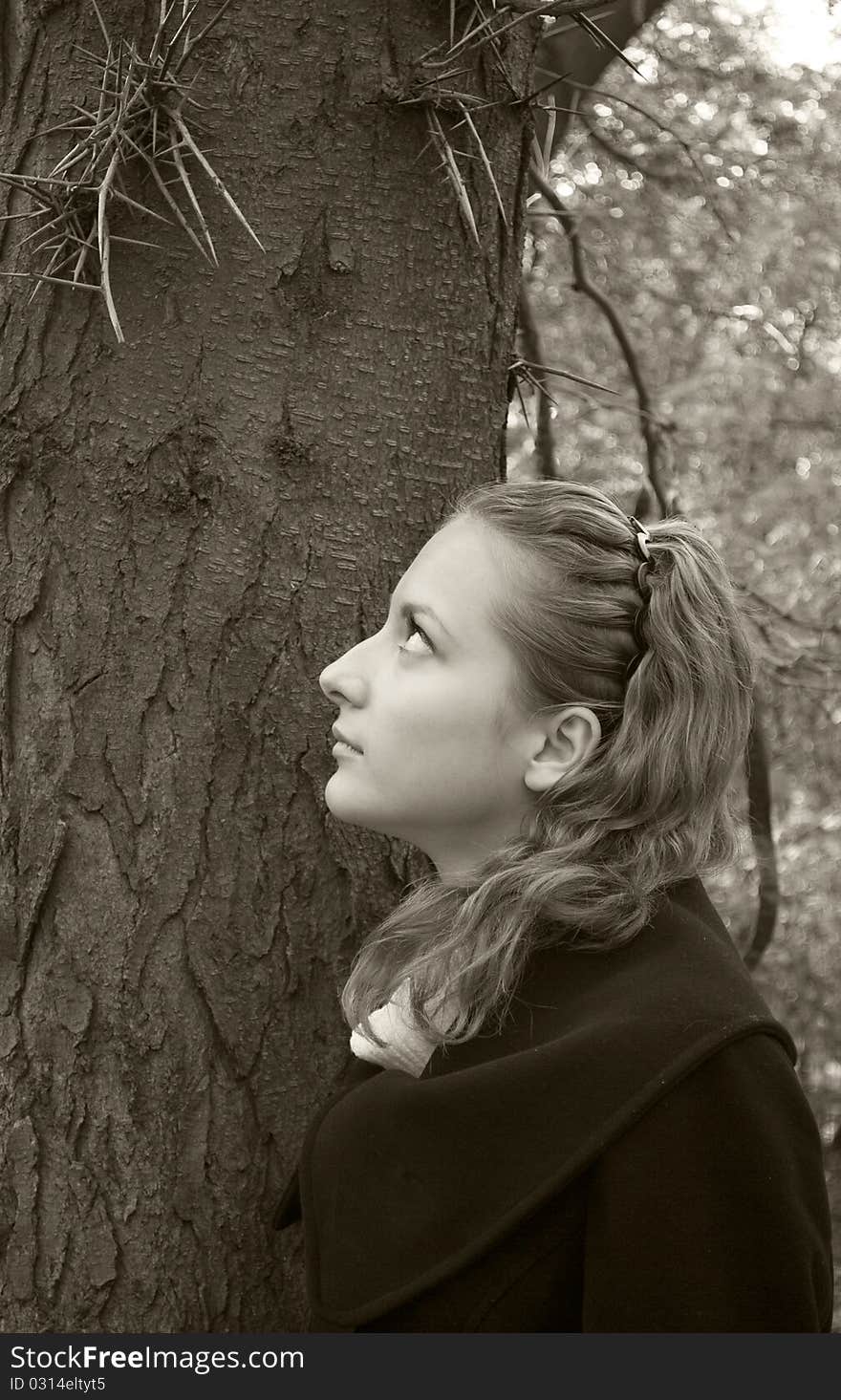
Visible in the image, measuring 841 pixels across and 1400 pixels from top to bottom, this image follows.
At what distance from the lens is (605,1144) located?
1479 mm

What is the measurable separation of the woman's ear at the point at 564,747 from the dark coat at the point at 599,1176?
0.25 meters

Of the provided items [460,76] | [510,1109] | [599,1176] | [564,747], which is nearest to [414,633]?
[564,747]

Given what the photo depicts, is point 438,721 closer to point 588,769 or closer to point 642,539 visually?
point 588,769

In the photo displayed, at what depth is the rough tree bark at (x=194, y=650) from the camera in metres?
1.75

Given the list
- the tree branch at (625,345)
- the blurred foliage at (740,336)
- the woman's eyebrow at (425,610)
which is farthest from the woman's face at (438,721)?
the blurred foliage at (740,336)

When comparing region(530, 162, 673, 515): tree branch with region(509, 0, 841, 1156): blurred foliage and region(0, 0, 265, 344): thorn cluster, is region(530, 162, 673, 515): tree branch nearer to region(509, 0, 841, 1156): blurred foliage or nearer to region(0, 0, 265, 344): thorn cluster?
region(0, 0, 265, 344): thorn cluster

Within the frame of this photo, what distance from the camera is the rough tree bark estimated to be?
1.75 m

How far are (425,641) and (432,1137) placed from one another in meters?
0.66

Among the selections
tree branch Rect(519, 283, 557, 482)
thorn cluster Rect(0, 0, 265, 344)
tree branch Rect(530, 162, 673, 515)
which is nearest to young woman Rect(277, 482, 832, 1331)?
thorn cluster Rect(0, 0, 265, 344)

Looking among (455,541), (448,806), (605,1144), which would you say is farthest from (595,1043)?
(455,541)

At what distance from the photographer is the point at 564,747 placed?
172 centimetres

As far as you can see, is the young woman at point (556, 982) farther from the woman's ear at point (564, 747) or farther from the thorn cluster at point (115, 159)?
the thorn cluster at point (115, 159)

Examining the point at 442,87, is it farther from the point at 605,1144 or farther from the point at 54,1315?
the point at 54,1315

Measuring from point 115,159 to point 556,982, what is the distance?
122 centimetres
